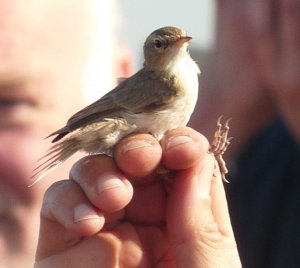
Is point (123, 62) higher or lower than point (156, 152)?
lower

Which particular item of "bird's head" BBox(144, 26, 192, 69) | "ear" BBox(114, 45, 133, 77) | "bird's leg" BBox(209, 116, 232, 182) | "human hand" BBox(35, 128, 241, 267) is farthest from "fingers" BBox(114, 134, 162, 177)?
"ear" BBox(114, 45, 133, 77)

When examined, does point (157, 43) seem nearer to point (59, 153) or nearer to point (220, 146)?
point (220, 146)

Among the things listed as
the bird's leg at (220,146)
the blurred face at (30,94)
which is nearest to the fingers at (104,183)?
the bird's leg at (220,146)

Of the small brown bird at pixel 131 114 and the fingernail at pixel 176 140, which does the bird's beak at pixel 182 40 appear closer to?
the small brown bird at pixel 131 114

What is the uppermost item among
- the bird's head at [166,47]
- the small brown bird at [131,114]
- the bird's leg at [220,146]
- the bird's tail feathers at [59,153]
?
the bird's head at [166,47]

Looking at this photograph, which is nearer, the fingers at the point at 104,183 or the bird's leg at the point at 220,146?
the fingers at the point at 104,183

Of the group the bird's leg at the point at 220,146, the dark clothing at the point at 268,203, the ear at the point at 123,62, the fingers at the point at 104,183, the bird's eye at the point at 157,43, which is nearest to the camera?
the fingers at the point at 104,183

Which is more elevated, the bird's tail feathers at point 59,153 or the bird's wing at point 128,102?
the bird's wing at point 128,102

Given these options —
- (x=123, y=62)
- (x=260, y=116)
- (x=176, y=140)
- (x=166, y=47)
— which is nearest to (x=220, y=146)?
(x=176, y=140)

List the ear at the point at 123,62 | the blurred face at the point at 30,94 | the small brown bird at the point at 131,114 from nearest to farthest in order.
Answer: the small brown bird at the point at 131,114 < the blurred face at the point at 30,94 < the ear at the point at 123,62
